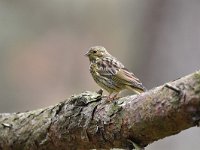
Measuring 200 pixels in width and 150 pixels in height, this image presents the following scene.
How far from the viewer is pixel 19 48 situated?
12859mm

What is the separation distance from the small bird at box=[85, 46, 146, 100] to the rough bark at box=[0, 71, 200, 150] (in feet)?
0.97

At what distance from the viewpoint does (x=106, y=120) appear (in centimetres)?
286

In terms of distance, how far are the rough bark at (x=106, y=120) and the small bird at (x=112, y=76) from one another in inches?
11.6

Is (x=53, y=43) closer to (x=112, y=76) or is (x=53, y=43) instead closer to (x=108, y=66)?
(x=108, y=66)

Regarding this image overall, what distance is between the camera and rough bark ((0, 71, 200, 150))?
2.43 meters

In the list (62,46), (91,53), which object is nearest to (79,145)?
(91,53)

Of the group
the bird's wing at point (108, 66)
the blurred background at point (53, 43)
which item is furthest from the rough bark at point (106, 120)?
the blurred background at point (53, 43)

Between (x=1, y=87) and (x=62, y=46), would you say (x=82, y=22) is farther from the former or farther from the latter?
(x=1, y=87)

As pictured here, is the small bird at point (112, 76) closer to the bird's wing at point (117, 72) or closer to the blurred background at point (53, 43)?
the bird's wing at point (117, 72)

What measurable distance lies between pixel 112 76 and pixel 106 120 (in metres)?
0.71

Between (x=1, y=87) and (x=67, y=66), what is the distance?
130cm

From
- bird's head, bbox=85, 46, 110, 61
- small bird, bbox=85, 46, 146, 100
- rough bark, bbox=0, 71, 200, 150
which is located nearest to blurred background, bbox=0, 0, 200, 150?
bird's head, bbox=85, 46, 110, 61

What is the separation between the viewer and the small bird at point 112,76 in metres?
3.42

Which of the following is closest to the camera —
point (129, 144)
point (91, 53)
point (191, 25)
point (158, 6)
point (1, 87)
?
point (129, 144)
